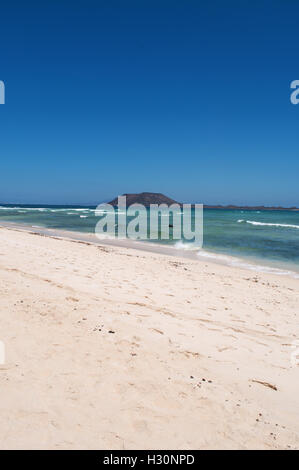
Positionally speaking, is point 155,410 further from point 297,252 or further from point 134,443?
point 297,252

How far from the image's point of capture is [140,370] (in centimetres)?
346

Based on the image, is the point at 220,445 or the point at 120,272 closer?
the point at 220,445

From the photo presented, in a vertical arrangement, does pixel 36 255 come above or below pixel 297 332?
above

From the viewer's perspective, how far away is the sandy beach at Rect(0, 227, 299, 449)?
8.46 ft

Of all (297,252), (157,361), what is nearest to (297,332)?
(157,361)

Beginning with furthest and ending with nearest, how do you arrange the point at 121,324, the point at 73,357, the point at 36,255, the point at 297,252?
the point at 297,252, the point at 36,255, the point at 121,324, the point at 73,357

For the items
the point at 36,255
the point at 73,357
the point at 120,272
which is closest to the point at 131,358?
the point at 73,357

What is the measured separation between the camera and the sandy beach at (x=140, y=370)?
258 cm

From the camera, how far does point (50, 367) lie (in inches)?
131

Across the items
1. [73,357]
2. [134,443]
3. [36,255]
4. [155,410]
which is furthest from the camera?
[36,255]

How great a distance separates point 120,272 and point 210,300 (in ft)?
10.1

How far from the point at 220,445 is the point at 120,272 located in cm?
652

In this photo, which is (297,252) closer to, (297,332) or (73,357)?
(297,332)

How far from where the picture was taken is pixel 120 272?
8.84 m
